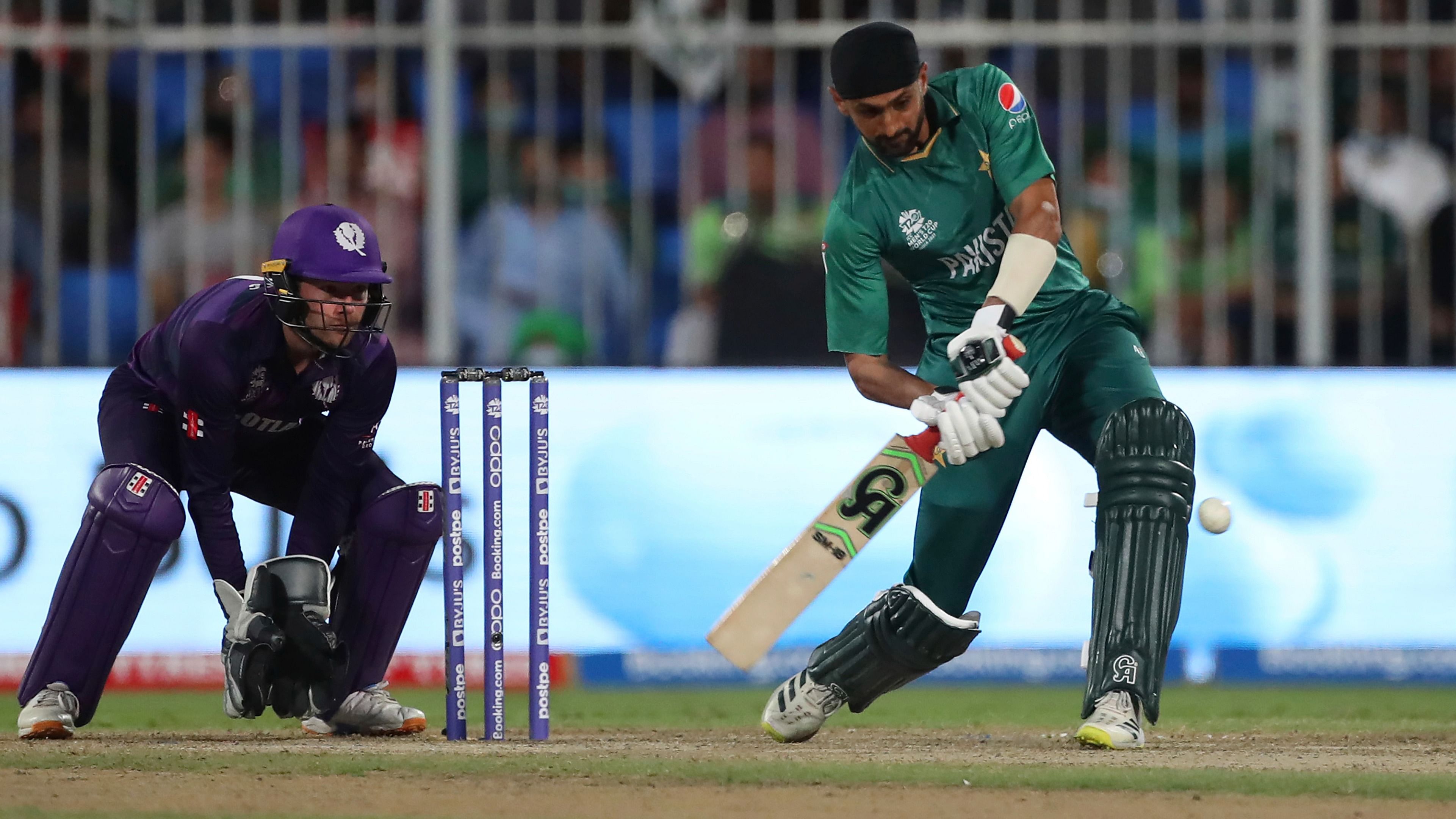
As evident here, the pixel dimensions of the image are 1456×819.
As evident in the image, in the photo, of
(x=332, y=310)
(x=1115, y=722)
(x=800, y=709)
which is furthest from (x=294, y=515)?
(x=1115, y=722)

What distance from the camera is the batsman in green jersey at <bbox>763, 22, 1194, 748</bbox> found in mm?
5414

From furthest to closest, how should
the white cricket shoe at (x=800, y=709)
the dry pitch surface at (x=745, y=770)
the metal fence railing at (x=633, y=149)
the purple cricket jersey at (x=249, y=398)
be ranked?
the metal fence railing at (x=633, y=149) < the white cricket shoe at (x=800, y=709) < the purple cricket jersey at (x=249, y=398) < the dry pitch surface at (x=745, y=770)

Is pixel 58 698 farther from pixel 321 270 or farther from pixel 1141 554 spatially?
pixel 1141 554

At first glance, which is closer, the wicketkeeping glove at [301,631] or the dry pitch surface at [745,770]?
the dry pitch surface at [745,770]

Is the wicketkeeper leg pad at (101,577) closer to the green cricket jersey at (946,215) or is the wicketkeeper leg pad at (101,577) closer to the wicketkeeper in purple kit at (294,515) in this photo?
the wicketkeeper in purple kit at (294,515)

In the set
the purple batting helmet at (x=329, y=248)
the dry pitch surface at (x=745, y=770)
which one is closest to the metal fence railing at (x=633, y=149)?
the dry pitch surface at (x=745, y=770)

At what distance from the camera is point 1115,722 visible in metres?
5.34

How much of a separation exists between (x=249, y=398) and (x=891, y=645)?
2.01m

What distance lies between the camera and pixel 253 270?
9164mm

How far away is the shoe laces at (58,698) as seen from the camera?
5.89m

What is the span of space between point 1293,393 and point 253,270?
4.60 m

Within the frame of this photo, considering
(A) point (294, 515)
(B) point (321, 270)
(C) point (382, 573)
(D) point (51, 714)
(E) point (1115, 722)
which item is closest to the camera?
(E) point (1115, 722)

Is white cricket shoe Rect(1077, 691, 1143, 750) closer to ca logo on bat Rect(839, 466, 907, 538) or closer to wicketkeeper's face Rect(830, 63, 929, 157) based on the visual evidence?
ca logo on bat Rect(839, 466, 907, 538)

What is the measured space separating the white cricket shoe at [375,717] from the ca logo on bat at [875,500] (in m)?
1.53
